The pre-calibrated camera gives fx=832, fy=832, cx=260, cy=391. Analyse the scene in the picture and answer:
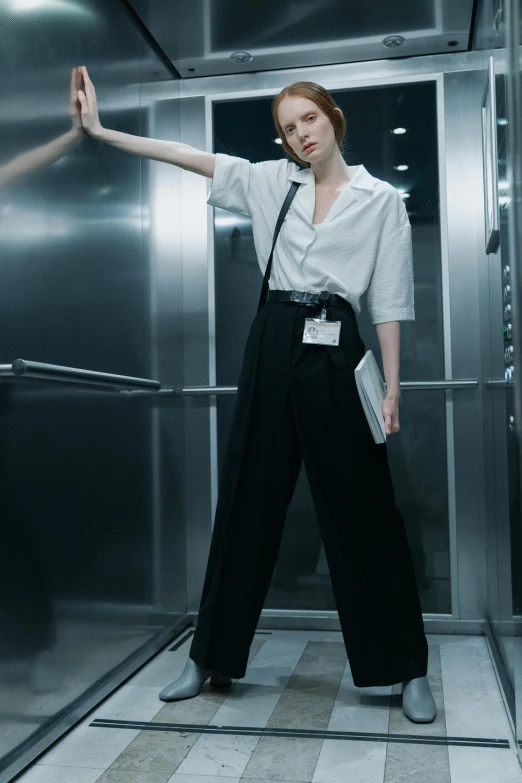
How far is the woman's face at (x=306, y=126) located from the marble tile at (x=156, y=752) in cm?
154

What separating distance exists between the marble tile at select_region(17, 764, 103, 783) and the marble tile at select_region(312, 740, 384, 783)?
1.56 ft

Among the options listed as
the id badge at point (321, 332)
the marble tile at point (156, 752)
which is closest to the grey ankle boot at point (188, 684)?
the marble tile at point (156, 752)

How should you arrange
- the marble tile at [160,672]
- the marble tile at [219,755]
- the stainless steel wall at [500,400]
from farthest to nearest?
the marble tile at [160,672] < the stainless steel wall at [500,400] < the marble tile at [219,755]

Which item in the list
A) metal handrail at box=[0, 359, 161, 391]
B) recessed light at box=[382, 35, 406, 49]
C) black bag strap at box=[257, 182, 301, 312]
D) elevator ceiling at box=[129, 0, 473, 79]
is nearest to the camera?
metal handrail at box=[0, 359, 161, 391]

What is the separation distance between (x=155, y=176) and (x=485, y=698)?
1.94 meters

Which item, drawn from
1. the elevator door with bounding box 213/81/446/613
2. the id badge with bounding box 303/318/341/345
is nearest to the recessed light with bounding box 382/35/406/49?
the elevator door with bounding box 213/81/446/613

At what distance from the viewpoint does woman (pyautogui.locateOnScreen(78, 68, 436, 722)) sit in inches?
86.4

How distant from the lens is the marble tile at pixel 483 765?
68.7 inches

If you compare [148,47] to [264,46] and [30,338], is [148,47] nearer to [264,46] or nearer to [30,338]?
[264,46]

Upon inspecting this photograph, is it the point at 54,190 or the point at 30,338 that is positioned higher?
the point at 54,190

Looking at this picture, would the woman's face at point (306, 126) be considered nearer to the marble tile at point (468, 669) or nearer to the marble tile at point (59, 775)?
the marble tile at point (468, 669)

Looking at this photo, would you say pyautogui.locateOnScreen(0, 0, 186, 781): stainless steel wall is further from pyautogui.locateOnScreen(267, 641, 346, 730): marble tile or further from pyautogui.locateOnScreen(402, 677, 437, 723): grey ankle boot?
pyautogui.locateOnScreen(402, 677, 437, 723): grey ankle boot

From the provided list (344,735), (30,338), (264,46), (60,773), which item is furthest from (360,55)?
(60,773)

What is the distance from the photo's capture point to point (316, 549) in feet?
9.90
